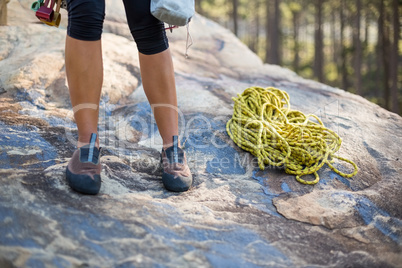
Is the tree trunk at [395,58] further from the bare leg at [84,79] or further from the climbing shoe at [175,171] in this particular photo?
the bare leg at [84,79]

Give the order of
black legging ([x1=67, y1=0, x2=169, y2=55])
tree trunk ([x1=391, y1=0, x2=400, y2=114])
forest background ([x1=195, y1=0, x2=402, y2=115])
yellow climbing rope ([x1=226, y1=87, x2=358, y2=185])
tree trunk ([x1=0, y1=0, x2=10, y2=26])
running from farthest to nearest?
1. forest background ([x1=195, y1=0, x2=402, y2=115])
2. tree trunk ([x1=391, y1=0, x2=400, y2=114])
3. tree trunk ([x1=0, y1=0, x2=10, y2=26])
4. yellow climbing rope ([x1=226, y1=87, x2=358, y2=185])
5. black legging ([x1=67, y1=0, x2=169, y2=55])

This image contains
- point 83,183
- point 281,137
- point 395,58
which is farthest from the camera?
point 395,58

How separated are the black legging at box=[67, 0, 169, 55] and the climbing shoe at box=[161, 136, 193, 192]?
55 cm

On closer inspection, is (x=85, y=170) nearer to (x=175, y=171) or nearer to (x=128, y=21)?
(x=175, y=171)

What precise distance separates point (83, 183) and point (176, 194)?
51 cm

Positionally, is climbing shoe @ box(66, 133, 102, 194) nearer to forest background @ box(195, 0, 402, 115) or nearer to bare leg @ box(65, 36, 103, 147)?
bare leg @ box(65, 36, 103, 147)

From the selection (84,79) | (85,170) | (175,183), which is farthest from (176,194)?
(84,79)

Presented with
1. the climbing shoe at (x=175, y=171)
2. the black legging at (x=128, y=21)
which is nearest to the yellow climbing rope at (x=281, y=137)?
the climbing shoe at (x=175, y=171)

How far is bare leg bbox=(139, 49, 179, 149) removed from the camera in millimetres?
2068

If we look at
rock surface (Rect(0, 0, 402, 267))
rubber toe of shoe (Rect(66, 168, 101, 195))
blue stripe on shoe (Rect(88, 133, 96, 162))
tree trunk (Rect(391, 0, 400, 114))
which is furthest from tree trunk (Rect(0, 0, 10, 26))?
tree trunk (Rect(391, 0, 400, 114))

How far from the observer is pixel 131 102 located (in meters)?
3.29

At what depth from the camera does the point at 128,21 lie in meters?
1.95

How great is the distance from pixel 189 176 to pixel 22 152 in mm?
Result: 983

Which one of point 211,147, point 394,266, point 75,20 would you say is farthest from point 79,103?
point 394,266
